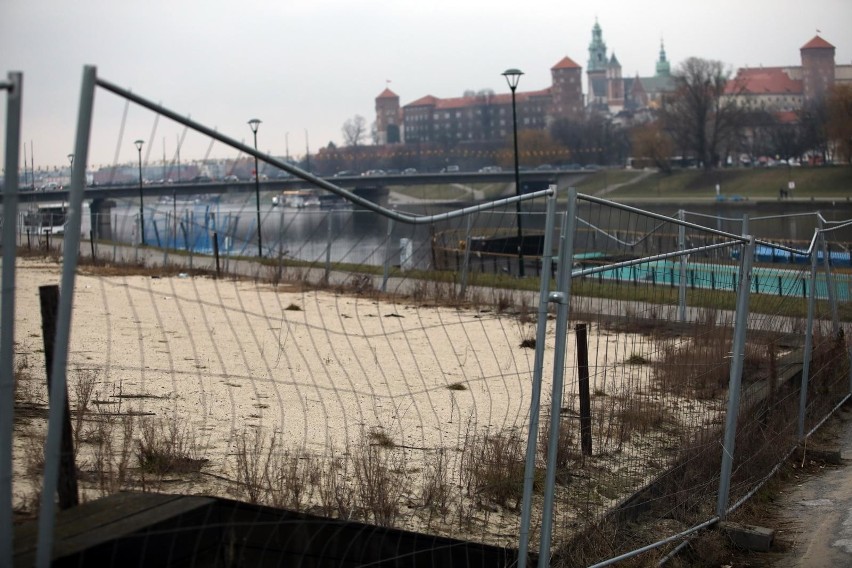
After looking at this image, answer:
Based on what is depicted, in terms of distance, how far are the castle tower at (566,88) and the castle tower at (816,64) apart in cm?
3807

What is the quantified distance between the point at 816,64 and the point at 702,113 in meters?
90.1

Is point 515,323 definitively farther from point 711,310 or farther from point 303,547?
point 303,547

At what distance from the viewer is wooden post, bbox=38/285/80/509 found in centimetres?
344

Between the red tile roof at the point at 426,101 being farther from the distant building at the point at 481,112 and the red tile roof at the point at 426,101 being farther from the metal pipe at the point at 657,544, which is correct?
the metal pipe at the point at 657,544

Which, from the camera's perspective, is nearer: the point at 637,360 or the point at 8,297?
the point at 8,297

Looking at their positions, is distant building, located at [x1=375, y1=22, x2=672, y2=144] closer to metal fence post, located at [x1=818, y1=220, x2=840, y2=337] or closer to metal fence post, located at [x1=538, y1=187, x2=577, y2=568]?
metal fence post, located at [x1=818, y1=220, x2=840, y2=337]

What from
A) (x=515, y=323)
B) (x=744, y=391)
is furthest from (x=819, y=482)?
(x=515, y=323)

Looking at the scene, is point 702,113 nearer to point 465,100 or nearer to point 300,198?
point 300,198

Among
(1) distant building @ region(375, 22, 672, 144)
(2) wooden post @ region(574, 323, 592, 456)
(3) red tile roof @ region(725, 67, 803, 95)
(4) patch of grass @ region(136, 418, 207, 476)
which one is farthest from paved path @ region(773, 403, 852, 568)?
(3) red tile roof @ region(725, 67, 803, 95)

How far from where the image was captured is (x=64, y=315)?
2.70m

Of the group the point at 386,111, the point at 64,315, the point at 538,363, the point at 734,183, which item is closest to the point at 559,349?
the point at 538,363

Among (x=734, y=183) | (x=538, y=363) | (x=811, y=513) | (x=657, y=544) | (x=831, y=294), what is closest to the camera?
(x=538, y=363)

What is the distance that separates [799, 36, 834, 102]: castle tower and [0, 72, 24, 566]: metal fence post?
17543 cm

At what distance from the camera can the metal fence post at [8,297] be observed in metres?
2.59
